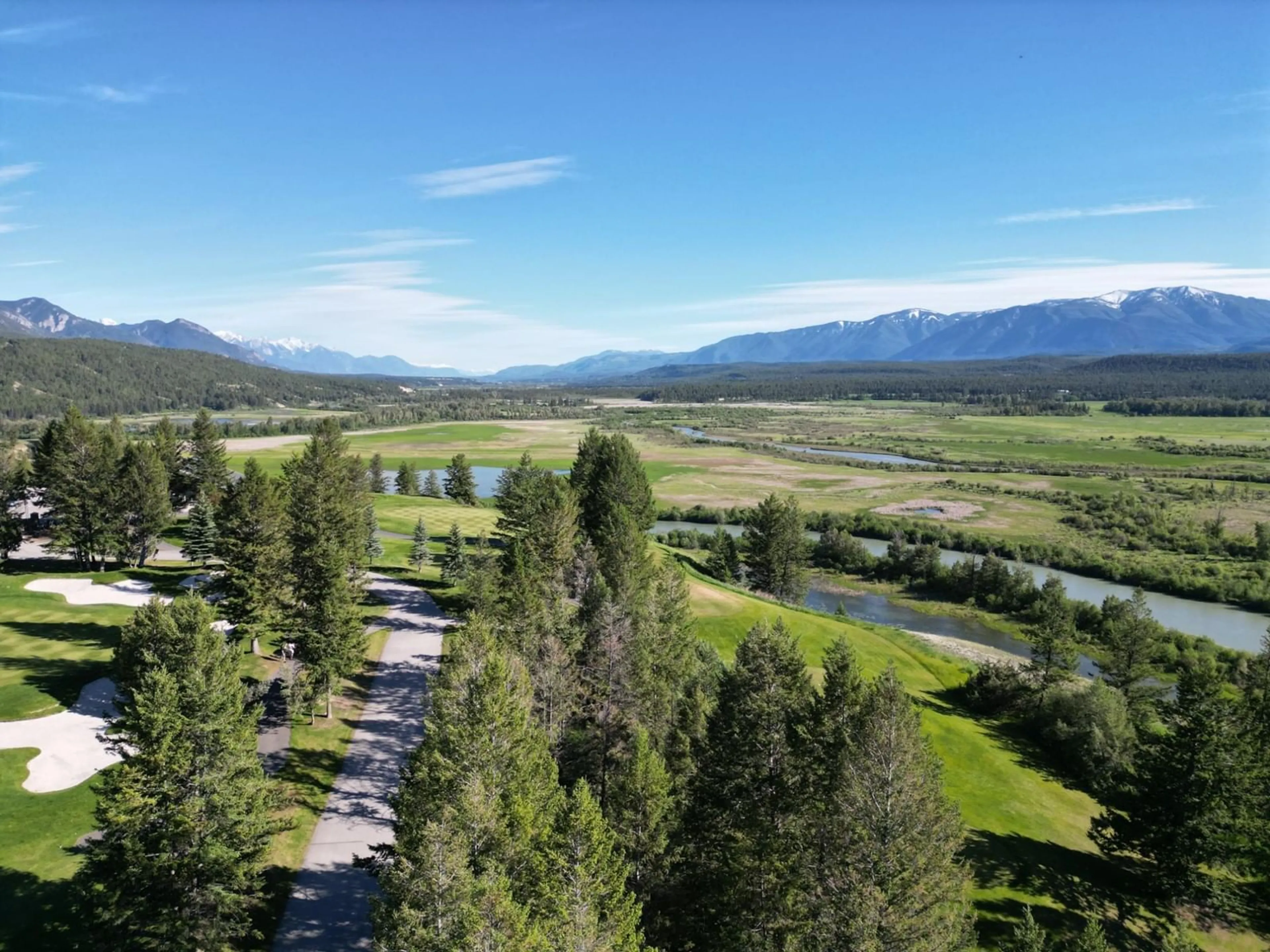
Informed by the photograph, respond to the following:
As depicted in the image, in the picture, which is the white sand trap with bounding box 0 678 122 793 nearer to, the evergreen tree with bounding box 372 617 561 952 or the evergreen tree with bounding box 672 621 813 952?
the evergreen tree with bounding box 372 617 561 952

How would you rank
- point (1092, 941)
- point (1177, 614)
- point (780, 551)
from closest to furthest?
1. point (1092, 941)
2. point (780, 551)
3. point (1177, 614)

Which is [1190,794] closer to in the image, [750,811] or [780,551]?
[750,811]

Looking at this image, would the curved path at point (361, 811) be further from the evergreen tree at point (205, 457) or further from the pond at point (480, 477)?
the pond at point (480, 477)

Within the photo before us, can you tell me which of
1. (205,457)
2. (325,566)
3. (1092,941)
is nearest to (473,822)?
(1092,941)

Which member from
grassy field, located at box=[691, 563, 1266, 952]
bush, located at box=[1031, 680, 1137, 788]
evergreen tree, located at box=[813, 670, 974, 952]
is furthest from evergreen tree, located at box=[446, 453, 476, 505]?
evergreen tree, located at box=[813, 670, 974, 952]

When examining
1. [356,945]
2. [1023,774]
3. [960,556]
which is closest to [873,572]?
[960,556]
